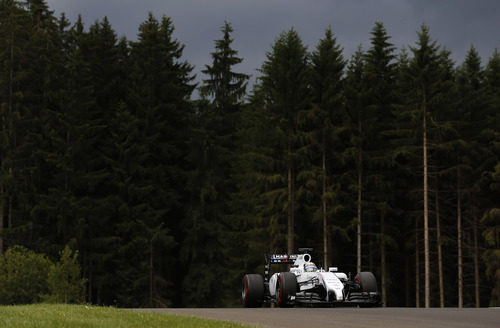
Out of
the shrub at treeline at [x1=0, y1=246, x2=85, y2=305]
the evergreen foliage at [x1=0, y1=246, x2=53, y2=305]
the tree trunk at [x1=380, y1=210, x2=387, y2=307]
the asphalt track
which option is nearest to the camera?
the asphalt track

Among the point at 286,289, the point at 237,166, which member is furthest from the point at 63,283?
the point at 286,289

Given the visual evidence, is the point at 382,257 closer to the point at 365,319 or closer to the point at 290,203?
the point at 290,203

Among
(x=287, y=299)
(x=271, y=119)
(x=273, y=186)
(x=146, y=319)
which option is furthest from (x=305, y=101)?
(x=146, y=319)

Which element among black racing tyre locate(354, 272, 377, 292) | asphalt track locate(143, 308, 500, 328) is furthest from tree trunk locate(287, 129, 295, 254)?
asphalt track locate(143, 308, 500, 328)

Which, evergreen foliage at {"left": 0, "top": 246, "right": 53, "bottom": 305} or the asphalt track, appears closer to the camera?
the asphalt track

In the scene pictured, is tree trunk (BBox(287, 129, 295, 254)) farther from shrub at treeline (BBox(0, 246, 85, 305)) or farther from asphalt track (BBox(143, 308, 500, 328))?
asphalt track (BBox(143, 308, 500, 328))

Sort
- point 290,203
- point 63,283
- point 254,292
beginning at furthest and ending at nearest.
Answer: point 290,203, point 63,283, point 254,292

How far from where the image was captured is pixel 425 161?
44.5 m

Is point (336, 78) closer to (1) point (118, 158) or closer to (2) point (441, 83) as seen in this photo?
(2) point (441, 83)

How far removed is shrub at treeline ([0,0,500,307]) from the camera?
153 ft

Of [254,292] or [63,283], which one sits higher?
[254,292]

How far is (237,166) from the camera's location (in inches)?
2121

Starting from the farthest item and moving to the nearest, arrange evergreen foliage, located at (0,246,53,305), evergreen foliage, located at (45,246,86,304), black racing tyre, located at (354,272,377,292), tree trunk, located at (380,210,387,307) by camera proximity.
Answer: tree trunk, located at (380,210,387,307)
evergreen foliage, located at (0,246,53,305)
evergreen foliage, located at (45,246,86,304)
black racing tyre, located at (354,272,377,292)

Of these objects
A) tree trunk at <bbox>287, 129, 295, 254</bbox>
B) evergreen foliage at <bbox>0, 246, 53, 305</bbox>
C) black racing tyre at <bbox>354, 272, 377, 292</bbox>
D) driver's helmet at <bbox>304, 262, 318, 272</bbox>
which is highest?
tree trunk at <bbox>287, 129, 295, 254</bbox>
